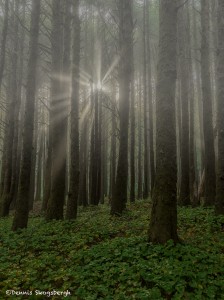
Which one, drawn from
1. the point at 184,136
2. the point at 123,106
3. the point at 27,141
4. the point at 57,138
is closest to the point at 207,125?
the point at 184,136

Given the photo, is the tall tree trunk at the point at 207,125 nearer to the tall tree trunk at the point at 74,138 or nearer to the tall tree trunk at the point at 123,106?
the tall tree trunk at the point at 123,106

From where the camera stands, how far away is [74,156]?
30.4 ft

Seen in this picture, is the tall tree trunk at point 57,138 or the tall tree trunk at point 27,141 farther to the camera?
the tall tree trunk at point 57,138

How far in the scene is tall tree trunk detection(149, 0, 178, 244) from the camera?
540 cm

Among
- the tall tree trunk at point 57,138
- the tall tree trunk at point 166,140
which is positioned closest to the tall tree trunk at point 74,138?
the tall tree trunk at point 57,138

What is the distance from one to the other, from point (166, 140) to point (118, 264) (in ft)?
7.95

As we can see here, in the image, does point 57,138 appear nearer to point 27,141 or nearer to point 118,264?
point 27,141

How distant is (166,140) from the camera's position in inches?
224

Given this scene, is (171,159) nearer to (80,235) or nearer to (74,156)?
(80,235)

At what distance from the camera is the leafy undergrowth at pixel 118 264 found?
4078 mm

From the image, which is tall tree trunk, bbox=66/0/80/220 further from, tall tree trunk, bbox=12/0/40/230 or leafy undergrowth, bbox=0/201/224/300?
leafy undergrowth, bbox=0/201/224/300

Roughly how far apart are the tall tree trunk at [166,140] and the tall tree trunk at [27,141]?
4.05 m

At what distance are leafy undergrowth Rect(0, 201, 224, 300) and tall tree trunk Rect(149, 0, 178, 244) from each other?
14.3 inches

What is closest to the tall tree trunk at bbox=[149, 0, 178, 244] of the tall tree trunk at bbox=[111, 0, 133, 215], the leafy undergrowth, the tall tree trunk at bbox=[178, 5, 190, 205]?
the leafy undergrowth
